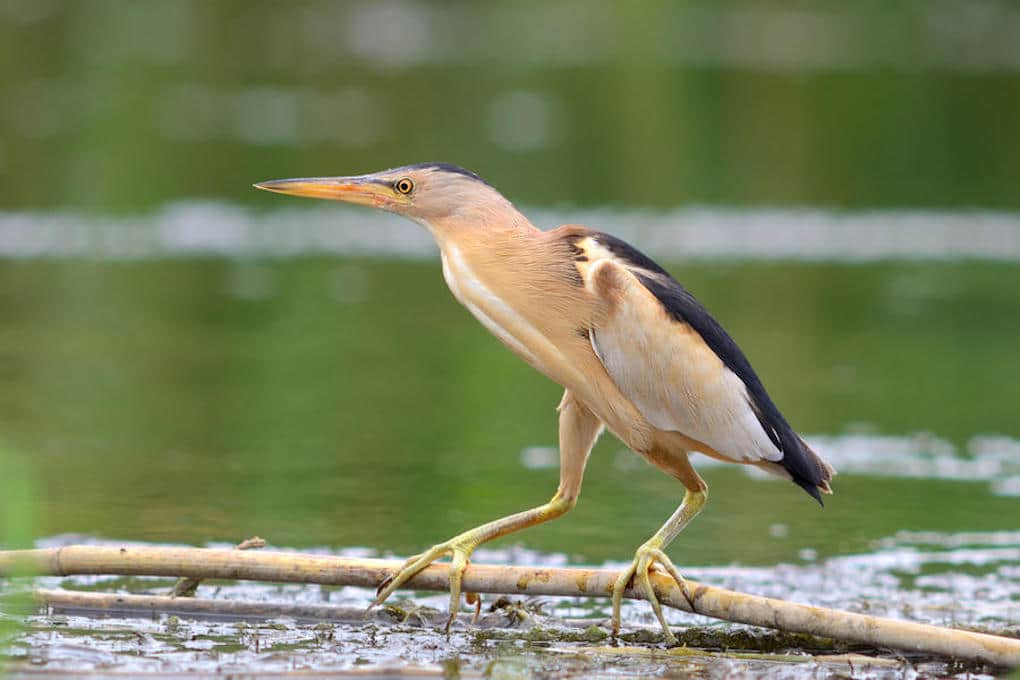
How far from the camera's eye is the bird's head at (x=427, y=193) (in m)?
4.84

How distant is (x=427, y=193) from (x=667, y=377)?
30.5 inches

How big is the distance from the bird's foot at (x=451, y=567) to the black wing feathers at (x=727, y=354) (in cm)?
80

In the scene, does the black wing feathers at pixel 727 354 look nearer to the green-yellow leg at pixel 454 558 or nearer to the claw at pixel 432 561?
the green-yellow leg at pixel 454 558

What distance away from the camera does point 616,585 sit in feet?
15.7

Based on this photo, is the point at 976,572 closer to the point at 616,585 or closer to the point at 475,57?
the point at 616,585

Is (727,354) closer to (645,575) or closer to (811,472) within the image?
(811,472)

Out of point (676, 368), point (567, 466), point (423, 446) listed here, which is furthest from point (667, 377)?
point (423, 446)

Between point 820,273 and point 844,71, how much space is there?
12448mm

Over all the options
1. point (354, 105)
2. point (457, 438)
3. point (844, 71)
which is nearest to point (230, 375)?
point (457, 438)

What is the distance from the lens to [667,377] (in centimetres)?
490

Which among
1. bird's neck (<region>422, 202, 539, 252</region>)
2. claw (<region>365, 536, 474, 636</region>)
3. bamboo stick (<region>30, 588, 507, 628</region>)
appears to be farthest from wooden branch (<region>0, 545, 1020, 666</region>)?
bird's neck (<region>422, 202, 539, 252</region>)

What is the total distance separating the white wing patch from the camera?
4.89m

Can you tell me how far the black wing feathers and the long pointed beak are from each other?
584mm

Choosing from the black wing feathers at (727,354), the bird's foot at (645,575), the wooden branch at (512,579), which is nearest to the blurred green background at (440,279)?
the wooden branch at (512,579)
